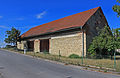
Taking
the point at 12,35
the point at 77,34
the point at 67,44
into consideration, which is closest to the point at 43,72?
the point at 77,34

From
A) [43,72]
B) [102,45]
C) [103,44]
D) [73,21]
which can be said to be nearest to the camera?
[43,72]

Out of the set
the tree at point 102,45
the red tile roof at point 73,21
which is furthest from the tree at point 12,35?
the tree at point 102,45

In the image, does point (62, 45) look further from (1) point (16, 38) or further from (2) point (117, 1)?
(1) point (16, 38)

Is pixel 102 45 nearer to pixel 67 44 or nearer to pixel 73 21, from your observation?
pixel 67 44

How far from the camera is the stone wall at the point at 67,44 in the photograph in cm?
1644

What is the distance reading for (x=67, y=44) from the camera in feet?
59.1

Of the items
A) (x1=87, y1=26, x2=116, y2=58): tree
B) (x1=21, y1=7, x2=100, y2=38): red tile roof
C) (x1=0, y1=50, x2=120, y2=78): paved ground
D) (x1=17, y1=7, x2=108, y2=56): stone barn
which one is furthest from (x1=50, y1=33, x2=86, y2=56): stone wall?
(x1=0, y1=50, x2=120, y2=78): paved ground

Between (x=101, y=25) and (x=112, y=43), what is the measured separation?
19.5ft

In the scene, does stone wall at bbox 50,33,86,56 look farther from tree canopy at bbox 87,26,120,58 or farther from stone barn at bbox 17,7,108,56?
tree canopy at bbox 87,26,120,58

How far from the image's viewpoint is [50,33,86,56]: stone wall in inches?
647

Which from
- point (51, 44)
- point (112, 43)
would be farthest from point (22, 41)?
point (112, 43)

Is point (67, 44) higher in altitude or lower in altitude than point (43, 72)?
higher

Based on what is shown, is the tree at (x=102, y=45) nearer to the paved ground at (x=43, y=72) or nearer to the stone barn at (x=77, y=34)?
the stone barn at (x=77, y=34)

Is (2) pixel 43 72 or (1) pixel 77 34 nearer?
(2) pixel 43 72
